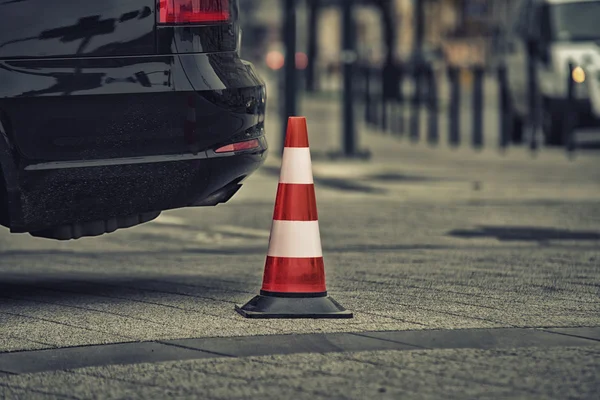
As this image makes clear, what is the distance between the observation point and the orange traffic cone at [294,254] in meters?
6.35

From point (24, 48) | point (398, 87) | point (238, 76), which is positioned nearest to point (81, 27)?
point (24, 48)

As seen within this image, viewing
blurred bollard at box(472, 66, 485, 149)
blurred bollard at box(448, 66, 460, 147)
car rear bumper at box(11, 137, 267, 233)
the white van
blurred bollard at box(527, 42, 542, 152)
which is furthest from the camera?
blurred bollard at box(448, 66, 460, 147)

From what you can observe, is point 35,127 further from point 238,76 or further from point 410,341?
point 410,341

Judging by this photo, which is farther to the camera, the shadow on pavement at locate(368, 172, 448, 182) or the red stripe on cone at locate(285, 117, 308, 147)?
the shadow on pavement at locate(368, 172, 448, 182)

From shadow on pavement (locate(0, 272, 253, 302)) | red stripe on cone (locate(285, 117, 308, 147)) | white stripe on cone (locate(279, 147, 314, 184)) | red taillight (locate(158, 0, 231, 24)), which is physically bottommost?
shadow on pavement (locate(0, 272, 253, 302))

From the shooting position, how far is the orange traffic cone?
20.8 ft

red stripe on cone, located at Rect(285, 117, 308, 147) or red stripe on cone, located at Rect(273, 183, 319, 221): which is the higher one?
red stripe on cone, located at Rect(285, 117, 308, 147)

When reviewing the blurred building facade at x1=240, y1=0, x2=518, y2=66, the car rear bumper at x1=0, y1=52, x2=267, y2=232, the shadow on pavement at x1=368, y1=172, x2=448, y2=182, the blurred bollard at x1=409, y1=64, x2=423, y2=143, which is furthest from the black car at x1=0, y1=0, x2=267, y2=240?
the blurred building facade at x1=240, y1=0, x2=518, y2=66

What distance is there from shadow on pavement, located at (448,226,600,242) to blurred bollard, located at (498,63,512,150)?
7878 millimetres

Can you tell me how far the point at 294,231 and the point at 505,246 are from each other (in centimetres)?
290

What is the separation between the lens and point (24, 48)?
6.12 meters

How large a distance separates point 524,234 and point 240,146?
12.0 feet

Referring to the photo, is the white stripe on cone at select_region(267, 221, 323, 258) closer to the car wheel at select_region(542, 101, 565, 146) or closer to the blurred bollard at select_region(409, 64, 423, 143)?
the car wheel at select_region(542, 101, 565, 146)

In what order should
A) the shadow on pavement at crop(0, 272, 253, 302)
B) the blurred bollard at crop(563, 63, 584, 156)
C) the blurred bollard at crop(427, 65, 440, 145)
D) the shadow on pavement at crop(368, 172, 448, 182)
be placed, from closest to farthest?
the shadow on pavement at crop(0, 272, 253, 302)
the shadow on pavement at crop(368, 172, 448, 182)
the blurred bollard at crop(563, 63, 584, 156)
the blurred bollard at crop(427, 65, 440, 145)
